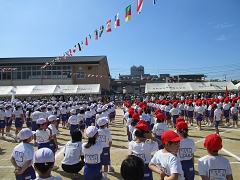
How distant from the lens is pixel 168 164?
2.61m

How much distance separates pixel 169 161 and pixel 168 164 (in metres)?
0.04

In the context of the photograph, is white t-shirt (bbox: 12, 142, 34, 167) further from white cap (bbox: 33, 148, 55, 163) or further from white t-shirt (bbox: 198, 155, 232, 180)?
white t-shirt (bbox: 198, 155, 232, 180)

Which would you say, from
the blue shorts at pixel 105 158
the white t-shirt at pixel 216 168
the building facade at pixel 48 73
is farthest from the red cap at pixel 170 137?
the building facade at pixel 48 73

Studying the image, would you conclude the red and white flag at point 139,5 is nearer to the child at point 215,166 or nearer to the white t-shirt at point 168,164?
the child at point 215,166

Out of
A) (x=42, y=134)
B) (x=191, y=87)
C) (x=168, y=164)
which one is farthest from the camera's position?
(x=191, y=87)

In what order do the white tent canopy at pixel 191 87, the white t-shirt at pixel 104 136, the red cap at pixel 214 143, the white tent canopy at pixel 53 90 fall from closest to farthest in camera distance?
the red cap at pixel 214 143
the white t-shirt at pixel 104 136
the white tent canopy at pixel 53 90
the white tent canopy at pixel 191 87

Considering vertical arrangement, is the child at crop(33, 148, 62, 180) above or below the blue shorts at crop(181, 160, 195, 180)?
above

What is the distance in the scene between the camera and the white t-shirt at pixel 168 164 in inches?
99.1

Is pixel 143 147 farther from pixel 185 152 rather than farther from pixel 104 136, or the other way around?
pixel 104 136

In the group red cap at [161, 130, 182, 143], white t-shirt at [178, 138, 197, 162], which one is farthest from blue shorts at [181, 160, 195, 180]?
red cap at [161, 130, 182, 143]

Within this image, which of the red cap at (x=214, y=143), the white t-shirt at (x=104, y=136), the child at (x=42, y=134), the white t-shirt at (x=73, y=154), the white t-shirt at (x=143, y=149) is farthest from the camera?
the child at (x=42, y=134)

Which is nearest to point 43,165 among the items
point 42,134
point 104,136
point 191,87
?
point 104,136

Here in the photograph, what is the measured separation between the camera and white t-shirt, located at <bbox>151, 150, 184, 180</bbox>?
2.52 m

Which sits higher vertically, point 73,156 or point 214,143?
point 214,143
